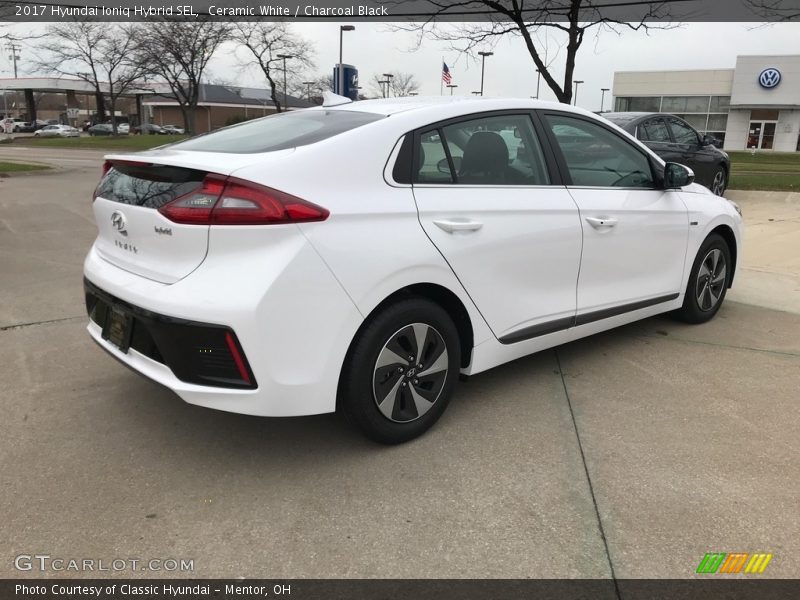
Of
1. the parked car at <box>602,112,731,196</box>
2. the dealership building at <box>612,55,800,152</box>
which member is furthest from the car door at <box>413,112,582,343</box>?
the dealership building at <box>612,55,800,152</box>

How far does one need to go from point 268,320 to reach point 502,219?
4.51ft

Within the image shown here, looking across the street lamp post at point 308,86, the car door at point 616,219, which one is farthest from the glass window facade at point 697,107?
the car door at point 616,219

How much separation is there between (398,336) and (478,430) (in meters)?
0.76

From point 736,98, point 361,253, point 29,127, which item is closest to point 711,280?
point 361,253

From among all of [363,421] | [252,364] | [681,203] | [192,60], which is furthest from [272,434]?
[192,60]

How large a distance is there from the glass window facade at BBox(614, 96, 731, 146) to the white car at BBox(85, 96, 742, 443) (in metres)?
52.4

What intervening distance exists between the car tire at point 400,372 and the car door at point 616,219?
1.10 m

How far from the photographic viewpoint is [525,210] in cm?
339

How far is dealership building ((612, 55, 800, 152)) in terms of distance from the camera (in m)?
47.5

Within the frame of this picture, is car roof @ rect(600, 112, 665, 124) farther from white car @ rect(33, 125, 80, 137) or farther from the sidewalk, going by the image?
white car @ rect(33, 125, 80, 137)

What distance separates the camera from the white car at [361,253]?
2559 millimetres
